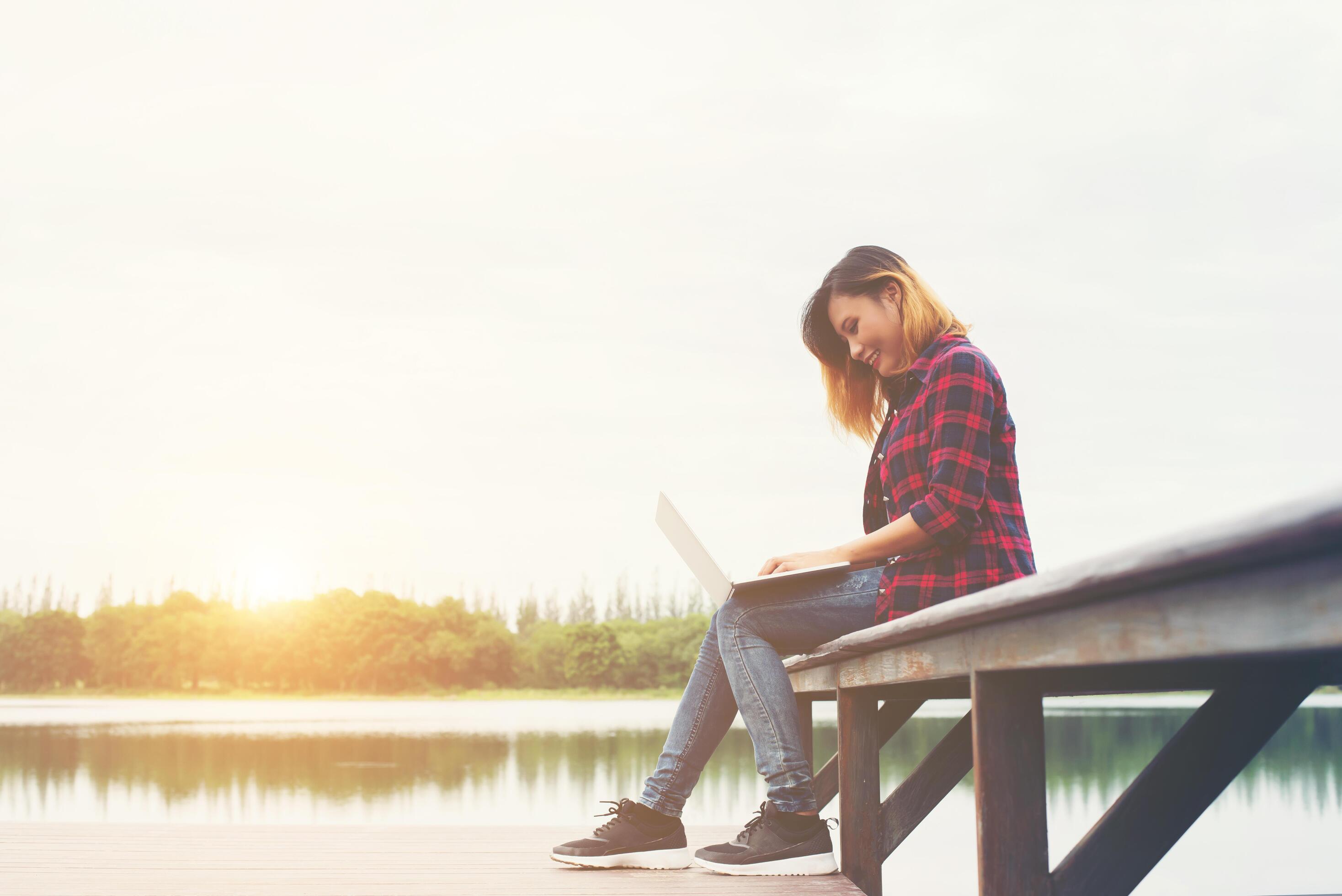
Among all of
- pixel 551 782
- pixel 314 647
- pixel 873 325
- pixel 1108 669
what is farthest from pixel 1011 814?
pixel 314 647

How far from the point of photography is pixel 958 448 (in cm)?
199

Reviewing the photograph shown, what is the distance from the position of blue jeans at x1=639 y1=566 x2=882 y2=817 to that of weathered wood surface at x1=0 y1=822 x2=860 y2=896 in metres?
0.20

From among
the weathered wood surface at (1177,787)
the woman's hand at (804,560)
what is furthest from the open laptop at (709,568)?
the weathered wood surface at (1177,787)

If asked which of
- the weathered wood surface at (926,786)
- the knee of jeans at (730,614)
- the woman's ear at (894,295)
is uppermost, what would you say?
the woman's ear at (894,295)

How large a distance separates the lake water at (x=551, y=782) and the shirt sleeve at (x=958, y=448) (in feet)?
5.92

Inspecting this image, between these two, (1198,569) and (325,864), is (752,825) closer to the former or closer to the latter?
(325,864)

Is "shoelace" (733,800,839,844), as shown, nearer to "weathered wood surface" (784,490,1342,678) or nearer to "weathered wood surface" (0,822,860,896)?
"weathered wood surface" (0,822,860,896)

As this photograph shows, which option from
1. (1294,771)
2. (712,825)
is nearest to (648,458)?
(1294,771)

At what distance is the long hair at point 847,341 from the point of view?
2.25m

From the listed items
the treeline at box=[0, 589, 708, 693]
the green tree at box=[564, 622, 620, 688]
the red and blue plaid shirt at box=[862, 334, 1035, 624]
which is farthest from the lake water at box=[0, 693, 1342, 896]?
the treeline at box=[0, 589, 708, 693]

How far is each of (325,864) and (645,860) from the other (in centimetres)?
80

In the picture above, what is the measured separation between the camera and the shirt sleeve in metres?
1.97

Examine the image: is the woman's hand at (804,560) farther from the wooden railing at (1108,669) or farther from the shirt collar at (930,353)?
the shirt collar at (930,353)

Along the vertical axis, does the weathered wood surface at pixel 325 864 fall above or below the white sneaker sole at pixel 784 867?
below
